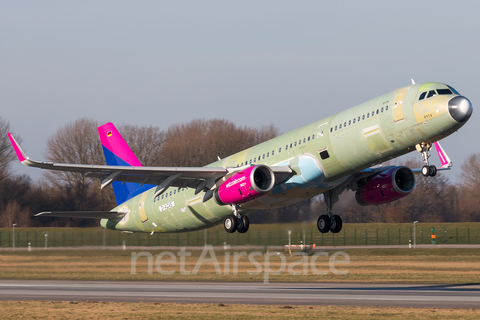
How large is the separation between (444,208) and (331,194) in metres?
78.2

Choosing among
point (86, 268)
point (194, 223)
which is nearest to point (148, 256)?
point (86, 268)

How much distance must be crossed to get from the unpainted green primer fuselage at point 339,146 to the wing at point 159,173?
1.18m

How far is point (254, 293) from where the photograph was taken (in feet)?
133

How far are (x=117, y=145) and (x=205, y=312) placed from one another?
782 inches

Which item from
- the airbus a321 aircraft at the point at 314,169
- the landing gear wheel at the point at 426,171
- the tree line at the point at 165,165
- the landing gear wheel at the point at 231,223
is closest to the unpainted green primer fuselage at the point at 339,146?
the airbus a321 aircraft at the point at 314,169

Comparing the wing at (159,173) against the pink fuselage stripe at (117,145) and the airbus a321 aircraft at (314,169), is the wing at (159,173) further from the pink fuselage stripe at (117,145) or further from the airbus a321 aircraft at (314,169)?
the pink fuselage stripe at (117,145)

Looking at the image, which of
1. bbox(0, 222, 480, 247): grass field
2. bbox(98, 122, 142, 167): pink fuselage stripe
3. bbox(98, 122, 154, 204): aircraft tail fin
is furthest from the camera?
bbox(98, 122, 142, 167): pink fuselage stripe

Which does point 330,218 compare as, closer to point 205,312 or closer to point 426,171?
point 426,171

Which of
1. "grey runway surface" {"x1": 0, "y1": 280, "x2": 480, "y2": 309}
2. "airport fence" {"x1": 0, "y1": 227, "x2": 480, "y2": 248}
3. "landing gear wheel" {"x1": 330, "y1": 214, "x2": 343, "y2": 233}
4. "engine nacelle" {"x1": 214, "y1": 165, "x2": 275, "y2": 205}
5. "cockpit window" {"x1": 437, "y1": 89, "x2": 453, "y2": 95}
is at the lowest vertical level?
"grey runway surface" {"x1": 0, "y1": 280, "x2": 480, "y2": 309}

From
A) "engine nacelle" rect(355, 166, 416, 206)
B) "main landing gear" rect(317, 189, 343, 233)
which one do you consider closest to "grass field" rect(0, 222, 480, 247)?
"main landing gear" rect(317, 189, 343, 233)

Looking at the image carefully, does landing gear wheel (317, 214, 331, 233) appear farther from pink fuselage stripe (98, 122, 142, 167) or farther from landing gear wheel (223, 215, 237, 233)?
pink fuselage stripe (98, 122, 142, 167)

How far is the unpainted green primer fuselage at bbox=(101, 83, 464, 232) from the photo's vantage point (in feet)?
91.6

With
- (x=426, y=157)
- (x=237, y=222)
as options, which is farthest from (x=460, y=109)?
(x=237, y=222)

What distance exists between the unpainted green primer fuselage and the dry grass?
19.4 feet
